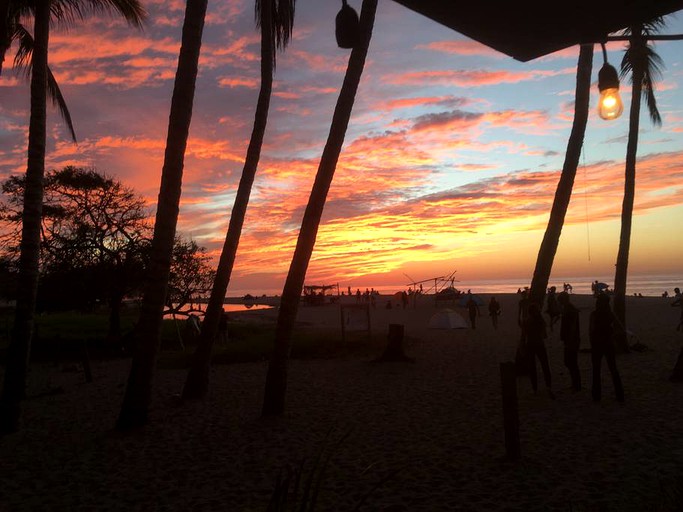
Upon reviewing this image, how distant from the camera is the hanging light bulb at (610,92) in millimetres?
4781

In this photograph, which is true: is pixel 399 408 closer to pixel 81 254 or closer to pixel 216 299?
pixel 216 299

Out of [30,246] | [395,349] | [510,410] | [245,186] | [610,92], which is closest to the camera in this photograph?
[610,92]

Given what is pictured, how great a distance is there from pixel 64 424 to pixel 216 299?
4.12m

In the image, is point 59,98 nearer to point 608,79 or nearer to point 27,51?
point 27,51

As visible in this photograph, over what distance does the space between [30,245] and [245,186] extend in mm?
4831

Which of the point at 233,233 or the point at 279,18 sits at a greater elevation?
the point at 279,18

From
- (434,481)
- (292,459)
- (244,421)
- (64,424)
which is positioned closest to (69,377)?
(64,424)

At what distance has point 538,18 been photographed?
3125mm

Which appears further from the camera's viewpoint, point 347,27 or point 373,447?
point 373,447

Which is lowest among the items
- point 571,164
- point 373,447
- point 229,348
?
point 373,447

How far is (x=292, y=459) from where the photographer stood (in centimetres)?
830

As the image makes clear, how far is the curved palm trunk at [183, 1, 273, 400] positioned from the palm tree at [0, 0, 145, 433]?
12.3 feet

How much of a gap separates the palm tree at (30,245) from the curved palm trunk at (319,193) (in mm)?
4696

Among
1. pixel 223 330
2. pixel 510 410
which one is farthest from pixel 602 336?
pixel 223 330
